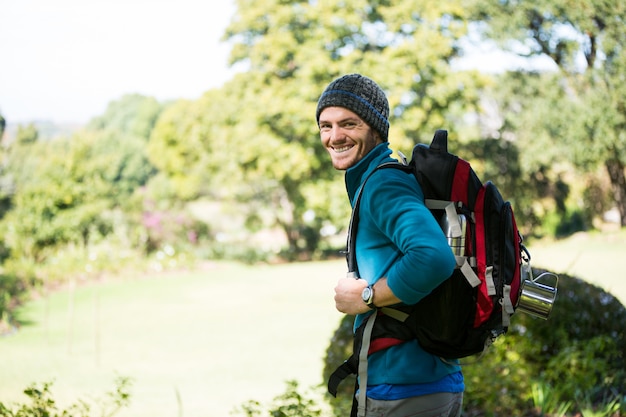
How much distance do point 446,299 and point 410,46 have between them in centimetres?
2057

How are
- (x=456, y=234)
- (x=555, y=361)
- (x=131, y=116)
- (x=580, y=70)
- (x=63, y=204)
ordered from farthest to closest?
(x=131, y=116), (x=580, y=70), (x=63, y=204), (x=555, y=361), (x=456, y=234)

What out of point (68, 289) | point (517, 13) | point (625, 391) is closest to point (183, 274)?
point (68, 289)

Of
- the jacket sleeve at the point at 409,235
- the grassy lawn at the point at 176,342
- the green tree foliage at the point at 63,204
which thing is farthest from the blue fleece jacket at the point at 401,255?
the green tree foliage at the point at 63,204

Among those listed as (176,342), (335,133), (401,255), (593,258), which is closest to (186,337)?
(176,342)

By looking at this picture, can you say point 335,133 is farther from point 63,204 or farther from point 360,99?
point 63,204

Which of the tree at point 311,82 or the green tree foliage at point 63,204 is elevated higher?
the tree at point 311,82

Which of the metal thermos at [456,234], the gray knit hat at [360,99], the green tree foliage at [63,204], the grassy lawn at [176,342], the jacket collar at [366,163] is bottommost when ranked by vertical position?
the grassy lawn at [176,342]

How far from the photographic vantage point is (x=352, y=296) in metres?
1.75

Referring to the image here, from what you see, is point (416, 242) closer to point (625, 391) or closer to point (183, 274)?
point (625, 391)

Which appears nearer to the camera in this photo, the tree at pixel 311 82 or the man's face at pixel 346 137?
the man's face at pixel 346 137

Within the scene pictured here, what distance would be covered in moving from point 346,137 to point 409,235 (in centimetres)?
42

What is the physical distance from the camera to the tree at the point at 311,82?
70.3 ft

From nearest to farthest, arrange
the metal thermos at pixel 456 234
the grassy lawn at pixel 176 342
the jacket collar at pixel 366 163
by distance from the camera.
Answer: the metal thermos at pixel 456 234 → the jacket collar at pixel 366 163 → the grassy lawn at pixel 176 342

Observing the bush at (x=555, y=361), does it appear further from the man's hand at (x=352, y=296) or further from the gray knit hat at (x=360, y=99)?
the gray knit hat at (x=360, y=99)
